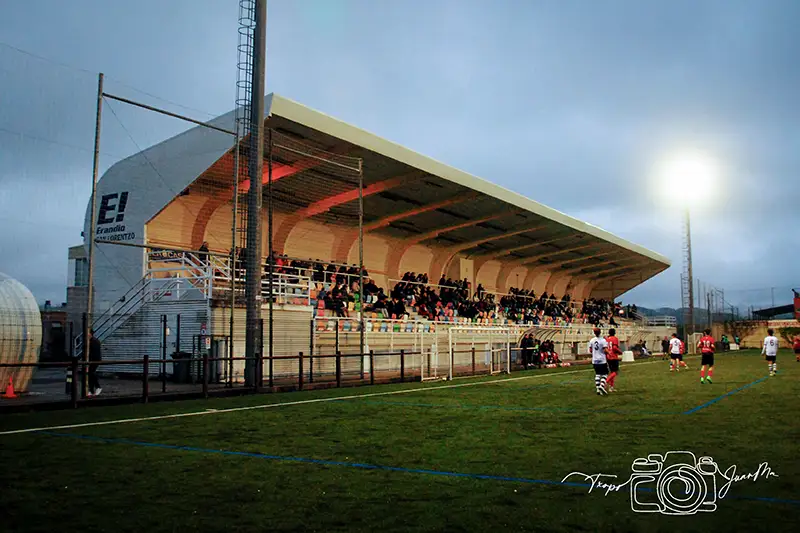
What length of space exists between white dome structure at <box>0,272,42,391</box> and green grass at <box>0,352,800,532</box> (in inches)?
129

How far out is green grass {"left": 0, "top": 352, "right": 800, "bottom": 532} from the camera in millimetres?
5727

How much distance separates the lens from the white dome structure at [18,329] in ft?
53.7

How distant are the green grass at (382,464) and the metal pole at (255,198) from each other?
4.18 metres

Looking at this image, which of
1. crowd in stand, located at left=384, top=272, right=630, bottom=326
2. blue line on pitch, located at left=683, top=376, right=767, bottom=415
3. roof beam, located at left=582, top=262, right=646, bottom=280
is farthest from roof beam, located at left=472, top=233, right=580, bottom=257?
blue line on pitch, located at left=683, top=376, right=767, bottom=415

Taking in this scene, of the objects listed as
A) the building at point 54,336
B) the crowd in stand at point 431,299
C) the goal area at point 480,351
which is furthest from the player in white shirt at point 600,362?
the building at point 54,336

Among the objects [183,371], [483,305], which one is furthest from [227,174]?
[483,305]

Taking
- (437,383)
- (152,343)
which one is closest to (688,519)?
(437,383)

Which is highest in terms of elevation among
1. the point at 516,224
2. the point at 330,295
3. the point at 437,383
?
the point at 516,224

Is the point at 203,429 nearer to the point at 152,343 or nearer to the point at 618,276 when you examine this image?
the point at 152,343

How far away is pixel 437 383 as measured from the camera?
23.3m

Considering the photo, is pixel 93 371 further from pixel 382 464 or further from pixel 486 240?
pixel 486 240

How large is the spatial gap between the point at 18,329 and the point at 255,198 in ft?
22.5

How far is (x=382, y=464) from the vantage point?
825 cm

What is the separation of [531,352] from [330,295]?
11.6m
